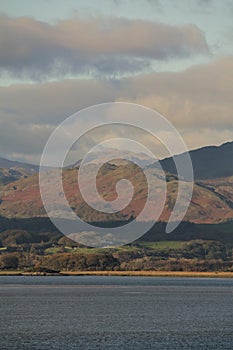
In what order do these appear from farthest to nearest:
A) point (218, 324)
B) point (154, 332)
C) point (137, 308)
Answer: point (137, 308) < point (218, 324) < point (154, 332)

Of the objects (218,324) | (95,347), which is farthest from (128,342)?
(218,324)

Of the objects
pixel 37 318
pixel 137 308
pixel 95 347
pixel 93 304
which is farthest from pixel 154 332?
pixel 93 304

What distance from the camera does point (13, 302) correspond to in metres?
168

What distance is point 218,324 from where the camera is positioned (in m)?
117

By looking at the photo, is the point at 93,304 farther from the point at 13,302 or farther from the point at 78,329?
the point at 78,329

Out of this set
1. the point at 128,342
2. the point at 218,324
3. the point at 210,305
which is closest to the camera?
the point at 128,342

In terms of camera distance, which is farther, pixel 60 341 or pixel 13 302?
pixel 13 302

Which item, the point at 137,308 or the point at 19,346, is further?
the point at 137,308

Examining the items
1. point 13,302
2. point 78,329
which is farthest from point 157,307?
point 78,329

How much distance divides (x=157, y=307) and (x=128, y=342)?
6333 cm

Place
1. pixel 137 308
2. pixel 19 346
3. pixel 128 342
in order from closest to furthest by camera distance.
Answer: pixel 19 346 → pixel 128 342 → pixel 137 308

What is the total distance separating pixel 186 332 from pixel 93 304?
62609mm

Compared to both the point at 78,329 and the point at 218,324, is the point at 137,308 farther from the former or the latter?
the point at 78,329

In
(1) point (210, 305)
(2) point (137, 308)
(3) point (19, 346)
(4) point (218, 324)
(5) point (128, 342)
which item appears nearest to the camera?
(3) point (19, 346)
